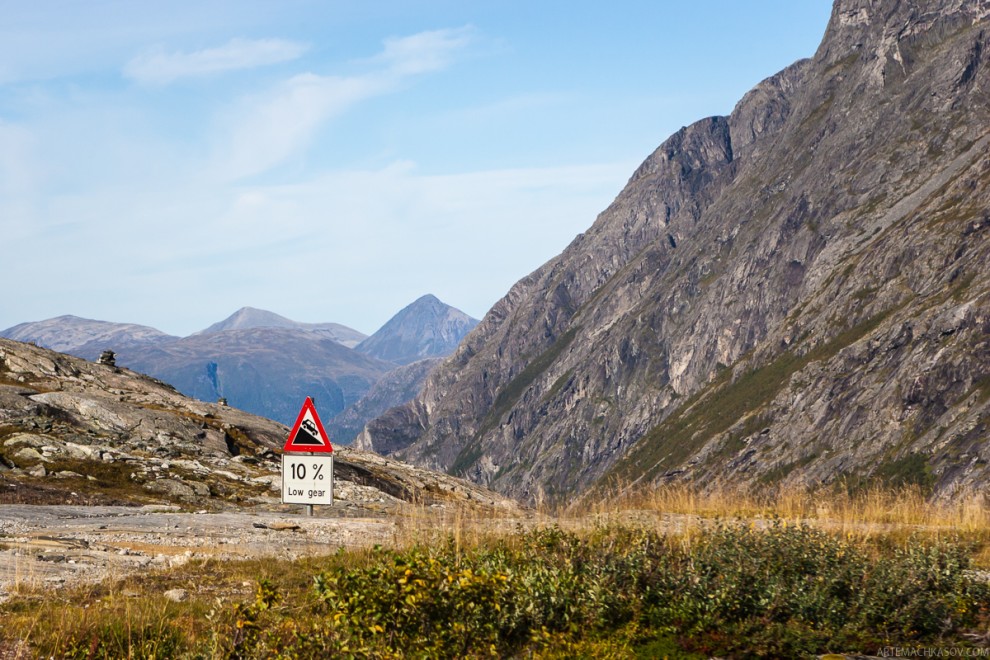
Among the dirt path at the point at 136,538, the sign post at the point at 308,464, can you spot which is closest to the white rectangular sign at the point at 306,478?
the sign post at the point at 308,464

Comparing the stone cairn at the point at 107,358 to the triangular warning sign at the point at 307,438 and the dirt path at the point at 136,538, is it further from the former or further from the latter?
the triangular warning sign at the point at 307,438

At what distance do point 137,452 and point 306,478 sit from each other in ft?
68.0

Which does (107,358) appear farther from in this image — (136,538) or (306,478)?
(306,478)

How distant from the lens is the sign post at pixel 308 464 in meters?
22.4

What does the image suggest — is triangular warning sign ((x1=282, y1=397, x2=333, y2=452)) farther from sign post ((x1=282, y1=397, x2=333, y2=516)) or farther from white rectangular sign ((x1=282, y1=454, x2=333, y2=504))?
white rectangular sign ((x1=282, y1=454, x2=333, y2=504))

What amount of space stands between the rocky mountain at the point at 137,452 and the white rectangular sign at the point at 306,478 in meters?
3.58

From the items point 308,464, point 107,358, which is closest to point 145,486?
point 308,464

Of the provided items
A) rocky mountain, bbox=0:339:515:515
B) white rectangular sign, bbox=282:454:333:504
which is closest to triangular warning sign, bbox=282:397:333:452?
white rectangular sign, bbox=282:454:333:504

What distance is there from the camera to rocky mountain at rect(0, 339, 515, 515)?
1344 inches

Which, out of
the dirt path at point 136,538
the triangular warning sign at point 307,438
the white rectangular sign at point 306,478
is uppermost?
the triangular warning sign at point 307,438

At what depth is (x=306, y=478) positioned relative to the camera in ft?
74.2

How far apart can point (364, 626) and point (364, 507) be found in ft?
82.9

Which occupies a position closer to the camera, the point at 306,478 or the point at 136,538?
the point at 136,538

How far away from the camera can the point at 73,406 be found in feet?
143
